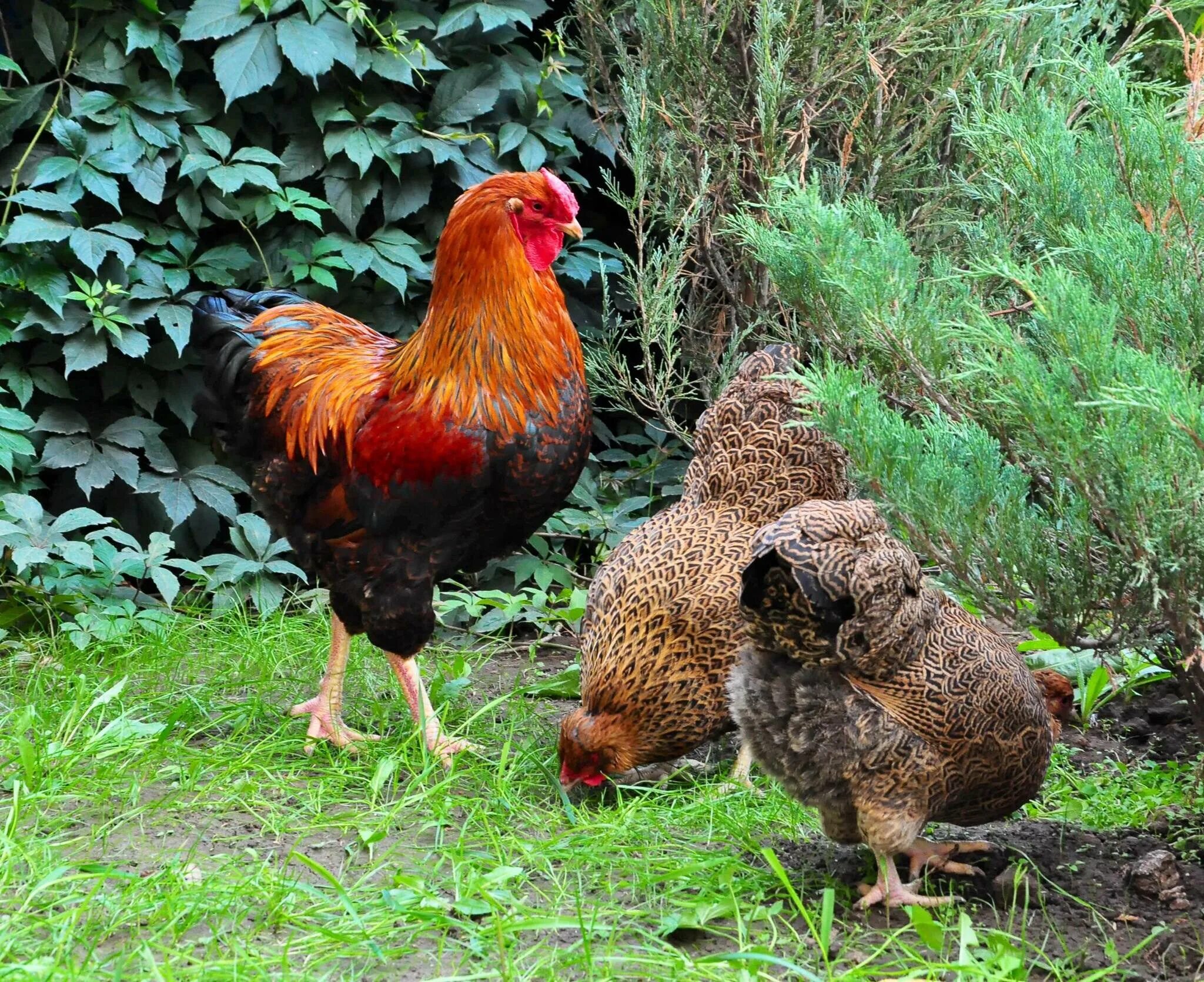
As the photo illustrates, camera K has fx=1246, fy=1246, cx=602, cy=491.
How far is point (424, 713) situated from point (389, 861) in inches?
31.4

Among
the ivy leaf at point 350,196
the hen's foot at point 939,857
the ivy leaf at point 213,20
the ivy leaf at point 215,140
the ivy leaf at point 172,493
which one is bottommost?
the ivy leaf at point 172,493

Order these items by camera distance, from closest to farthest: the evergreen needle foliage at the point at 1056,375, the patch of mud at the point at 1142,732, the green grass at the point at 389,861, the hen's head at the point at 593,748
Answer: the evergreen needle foliage at the point at 1056,375 < the green grass at the point at 389,861 < the hen's head at the point at 593,748 < the patch of mud at the point at 1142,732

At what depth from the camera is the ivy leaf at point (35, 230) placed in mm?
4836

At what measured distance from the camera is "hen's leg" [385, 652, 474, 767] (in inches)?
149

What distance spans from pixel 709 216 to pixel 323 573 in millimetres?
2351

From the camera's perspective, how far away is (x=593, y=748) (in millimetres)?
3445

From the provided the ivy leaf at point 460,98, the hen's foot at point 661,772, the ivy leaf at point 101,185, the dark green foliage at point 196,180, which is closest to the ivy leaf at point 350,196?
the dark green foliage at point 196,180

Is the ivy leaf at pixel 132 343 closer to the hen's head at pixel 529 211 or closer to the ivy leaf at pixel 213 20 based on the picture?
the ivy leaf at pixel 213 20

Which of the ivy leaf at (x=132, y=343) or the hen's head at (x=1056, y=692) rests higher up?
the ivy leaf at (x=132, y=343)

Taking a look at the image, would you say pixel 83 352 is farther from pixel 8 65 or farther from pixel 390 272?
pixel 390 272

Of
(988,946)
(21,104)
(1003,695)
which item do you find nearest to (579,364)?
(1003,695)

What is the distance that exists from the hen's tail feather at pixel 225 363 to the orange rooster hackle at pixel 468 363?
0.18 metres

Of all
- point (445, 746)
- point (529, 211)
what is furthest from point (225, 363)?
point (445, 746)

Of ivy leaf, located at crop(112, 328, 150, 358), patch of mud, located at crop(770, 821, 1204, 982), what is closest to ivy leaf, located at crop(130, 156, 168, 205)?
ivy leaf, located at crop(112, 328, 150, 358)
